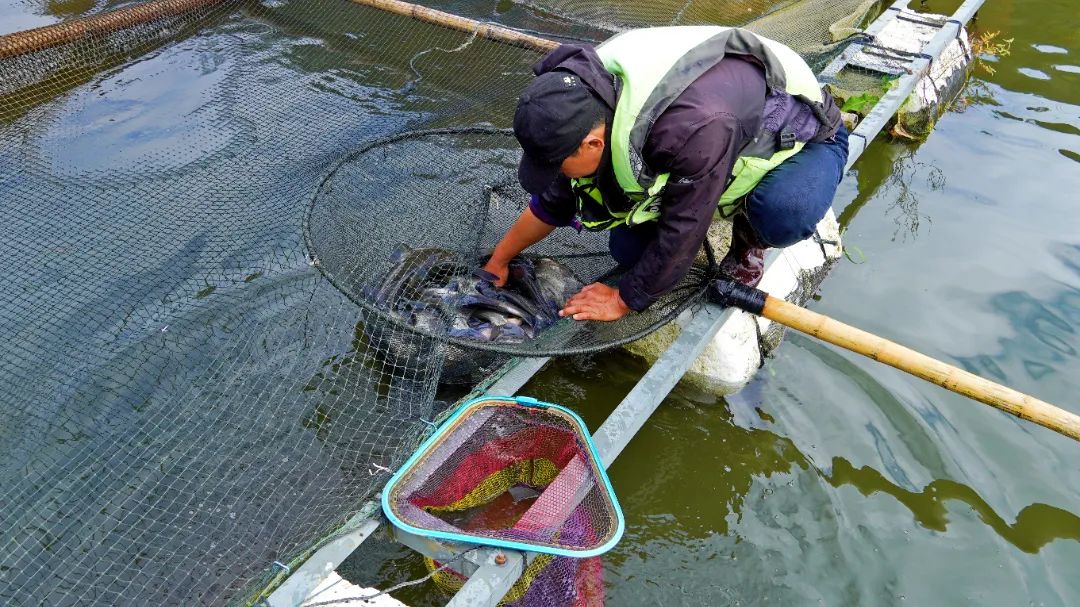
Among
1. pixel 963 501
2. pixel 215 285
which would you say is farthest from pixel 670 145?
pixel 215 285

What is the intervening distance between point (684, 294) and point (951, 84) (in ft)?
13.0

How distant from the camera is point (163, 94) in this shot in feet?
16.7

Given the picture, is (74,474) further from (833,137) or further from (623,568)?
(833,137)

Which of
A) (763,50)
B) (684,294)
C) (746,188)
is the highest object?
(763,50)

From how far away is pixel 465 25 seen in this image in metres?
5.39

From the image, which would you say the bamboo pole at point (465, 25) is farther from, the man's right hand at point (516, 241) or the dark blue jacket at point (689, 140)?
the dark blue jacket at point (689, 140)

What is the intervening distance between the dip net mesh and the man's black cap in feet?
2.35

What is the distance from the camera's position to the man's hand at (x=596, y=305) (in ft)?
9.32

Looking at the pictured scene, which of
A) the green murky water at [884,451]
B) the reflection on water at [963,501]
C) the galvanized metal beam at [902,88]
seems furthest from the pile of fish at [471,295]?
the galvanized metal beam at [902,88]

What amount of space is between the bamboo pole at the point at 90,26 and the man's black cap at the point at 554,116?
176 inches

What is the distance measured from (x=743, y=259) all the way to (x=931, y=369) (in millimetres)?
846

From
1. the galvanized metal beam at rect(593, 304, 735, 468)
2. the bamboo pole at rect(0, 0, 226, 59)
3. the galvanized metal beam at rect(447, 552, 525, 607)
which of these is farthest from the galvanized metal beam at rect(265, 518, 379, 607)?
the bamboo pole at rect(0, 0, 226, 59)

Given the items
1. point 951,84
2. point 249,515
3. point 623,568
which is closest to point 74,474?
point 249,515

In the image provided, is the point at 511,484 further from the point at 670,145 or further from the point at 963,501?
the point at 963,501
